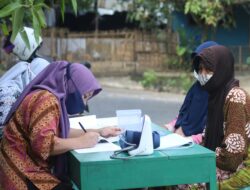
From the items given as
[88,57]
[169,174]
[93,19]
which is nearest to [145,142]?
[169,174]

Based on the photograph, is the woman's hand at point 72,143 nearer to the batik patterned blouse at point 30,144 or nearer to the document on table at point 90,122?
the batik patterned blouse at point 30,144

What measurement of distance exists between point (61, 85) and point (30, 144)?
14.6 inches

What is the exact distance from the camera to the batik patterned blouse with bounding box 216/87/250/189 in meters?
3.35

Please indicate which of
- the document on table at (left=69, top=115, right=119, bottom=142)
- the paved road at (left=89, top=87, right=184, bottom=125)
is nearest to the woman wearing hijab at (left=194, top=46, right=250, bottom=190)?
the document on table at (left=69, top=115, right=119, bottom=142)

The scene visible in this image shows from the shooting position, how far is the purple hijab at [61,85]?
303 cm

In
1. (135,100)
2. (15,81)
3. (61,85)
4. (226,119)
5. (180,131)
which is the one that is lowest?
(135,100)

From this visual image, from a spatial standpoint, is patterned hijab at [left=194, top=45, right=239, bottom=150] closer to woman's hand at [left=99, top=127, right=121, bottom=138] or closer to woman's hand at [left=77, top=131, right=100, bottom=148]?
woman's hand at [left=99, top=127, right=121, bottom=138]

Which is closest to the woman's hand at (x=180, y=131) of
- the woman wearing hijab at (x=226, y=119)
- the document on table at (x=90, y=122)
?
the document on table at (x=90, y=122)

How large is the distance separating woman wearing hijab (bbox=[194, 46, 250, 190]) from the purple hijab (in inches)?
32.4

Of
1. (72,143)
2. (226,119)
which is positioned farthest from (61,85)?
(226,119)

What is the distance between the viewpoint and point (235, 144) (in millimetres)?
3350

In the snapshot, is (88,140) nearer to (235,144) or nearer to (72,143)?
(72,143)

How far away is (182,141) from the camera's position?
123 inches

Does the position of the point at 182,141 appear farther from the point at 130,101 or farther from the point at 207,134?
the point at 130,101
